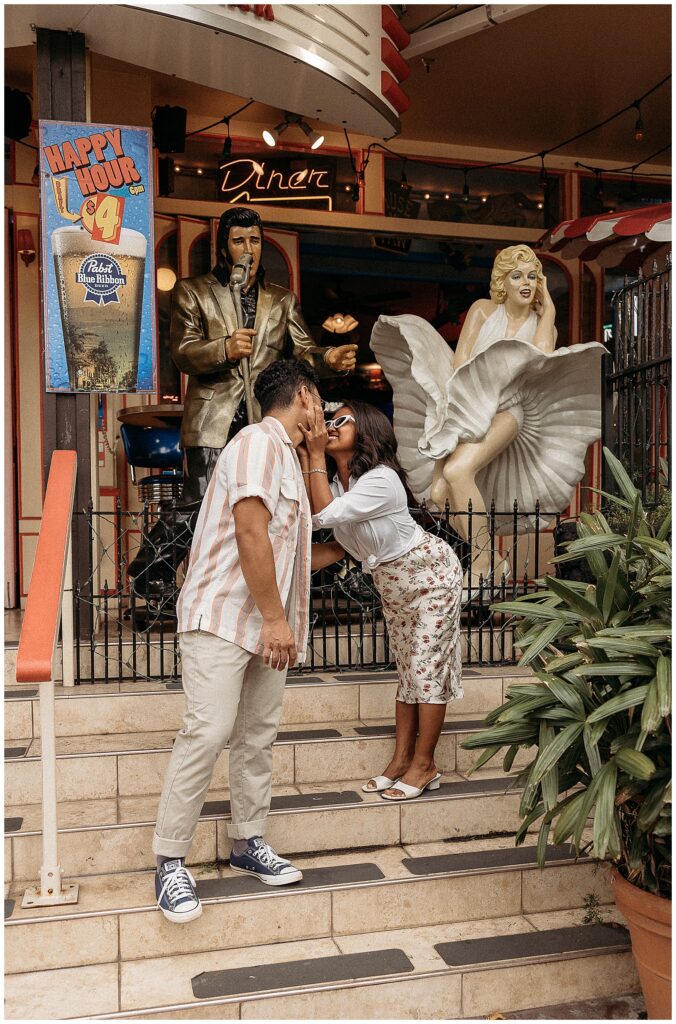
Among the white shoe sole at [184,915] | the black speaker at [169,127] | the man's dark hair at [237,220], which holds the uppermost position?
Result: the black speaker at [169,127]

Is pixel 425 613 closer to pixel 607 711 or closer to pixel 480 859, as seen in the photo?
pixel 480 859

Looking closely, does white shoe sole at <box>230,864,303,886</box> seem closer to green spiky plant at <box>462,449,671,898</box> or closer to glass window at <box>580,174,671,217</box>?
green spiky plant at <box>462,449,671,898</box>

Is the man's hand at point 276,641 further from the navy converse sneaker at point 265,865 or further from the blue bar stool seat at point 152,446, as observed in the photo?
the blue bar stool seat at point 152,446

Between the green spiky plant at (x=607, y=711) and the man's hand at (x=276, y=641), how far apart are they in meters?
0.64

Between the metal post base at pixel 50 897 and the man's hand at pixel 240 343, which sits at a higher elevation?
the man's hand at pixel 240 343

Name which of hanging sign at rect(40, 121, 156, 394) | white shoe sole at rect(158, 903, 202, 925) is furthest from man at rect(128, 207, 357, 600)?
white shoe sole at rect(158, 903, 202, 925)

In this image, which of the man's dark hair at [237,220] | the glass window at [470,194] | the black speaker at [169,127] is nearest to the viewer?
the man's dark hair at [237,220]

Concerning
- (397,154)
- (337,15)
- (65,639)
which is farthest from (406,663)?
(397,154)

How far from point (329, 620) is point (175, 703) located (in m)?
1.68

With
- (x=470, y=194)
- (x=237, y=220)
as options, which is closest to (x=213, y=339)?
(x=237, y=220)

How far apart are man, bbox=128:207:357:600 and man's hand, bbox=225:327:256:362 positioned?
176mm

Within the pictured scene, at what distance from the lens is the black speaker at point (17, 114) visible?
6699 millimetres

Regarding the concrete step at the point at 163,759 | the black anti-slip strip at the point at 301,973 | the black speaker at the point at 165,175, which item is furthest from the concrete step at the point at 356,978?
the black speaker at the point at 165,175

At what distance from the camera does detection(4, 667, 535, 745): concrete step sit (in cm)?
398
